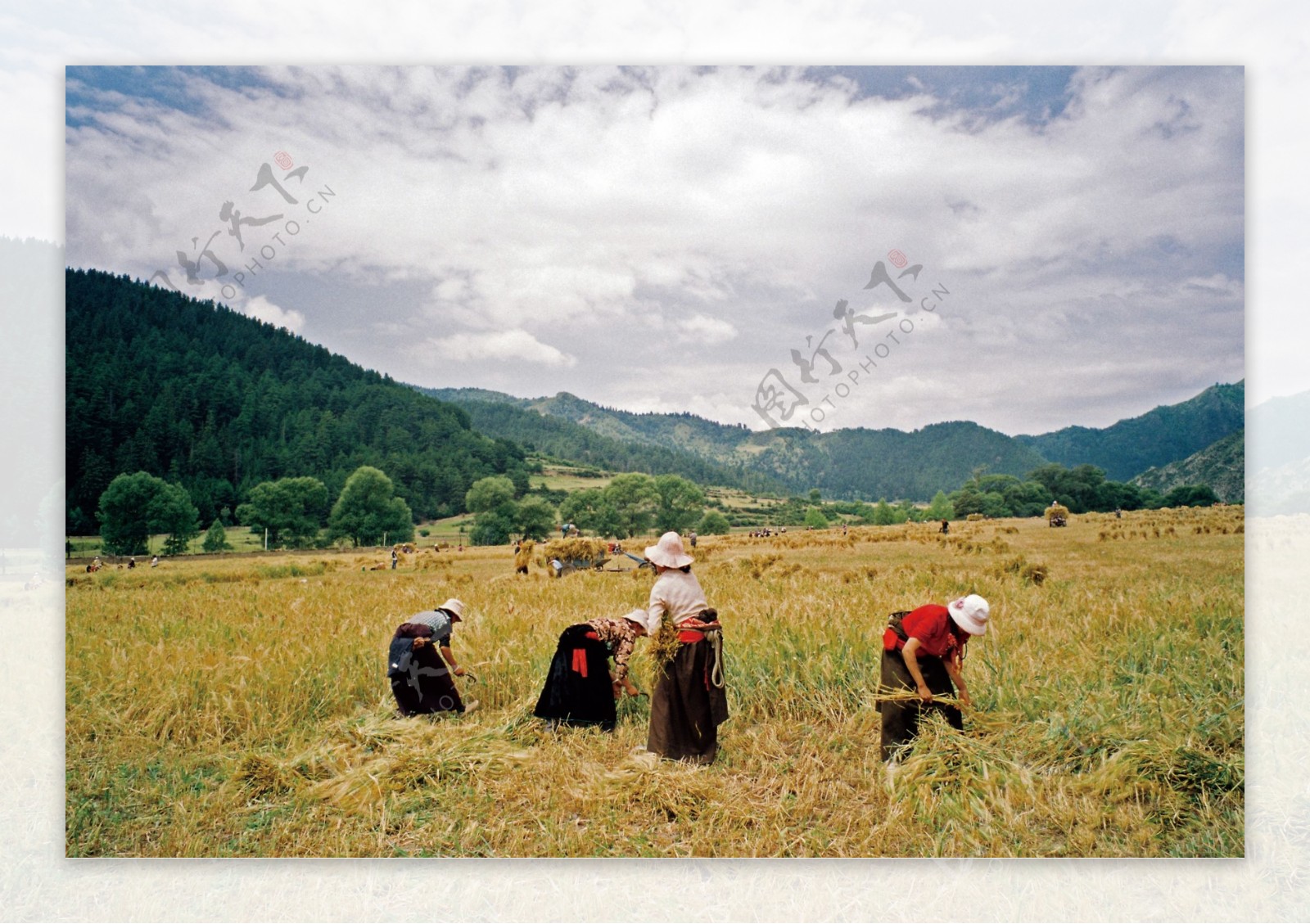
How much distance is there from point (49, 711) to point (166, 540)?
1290mm

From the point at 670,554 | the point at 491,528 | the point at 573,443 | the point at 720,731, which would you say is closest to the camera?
the point at 670,554

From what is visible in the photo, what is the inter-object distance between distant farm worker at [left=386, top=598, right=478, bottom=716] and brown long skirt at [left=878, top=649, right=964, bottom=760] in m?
2.53

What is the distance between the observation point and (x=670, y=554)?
407 cm

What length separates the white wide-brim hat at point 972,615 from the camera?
143 inches

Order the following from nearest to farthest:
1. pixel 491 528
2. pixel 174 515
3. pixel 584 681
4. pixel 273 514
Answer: pixel 584 681
pixel 174 515
pixel 273 514
pixel 491 528

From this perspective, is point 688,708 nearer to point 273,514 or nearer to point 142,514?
point 273,514

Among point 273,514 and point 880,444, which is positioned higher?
point 880,444

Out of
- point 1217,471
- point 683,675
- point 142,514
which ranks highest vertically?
point 1217,471

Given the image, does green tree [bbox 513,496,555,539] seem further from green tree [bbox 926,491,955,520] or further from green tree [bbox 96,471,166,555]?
green tree [bbox 926,491,955,520]

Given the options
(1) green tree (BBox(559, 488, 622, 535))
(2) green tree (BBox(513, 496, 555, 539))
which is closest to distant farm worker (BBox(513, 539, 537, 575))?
(2) green tree (BBox(513, 496, 555, 539))

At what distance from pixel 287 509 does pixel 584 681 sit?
2.81m

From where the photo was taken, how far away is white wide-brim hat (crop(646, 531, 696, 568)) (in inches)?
160

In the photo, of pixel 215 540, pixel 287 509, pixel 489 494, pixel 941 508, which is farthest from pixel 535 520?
pixel 941 508

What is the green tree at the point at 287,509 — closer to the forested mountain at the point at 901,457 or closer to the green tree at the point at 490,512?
the green tree at the point at 490,512
